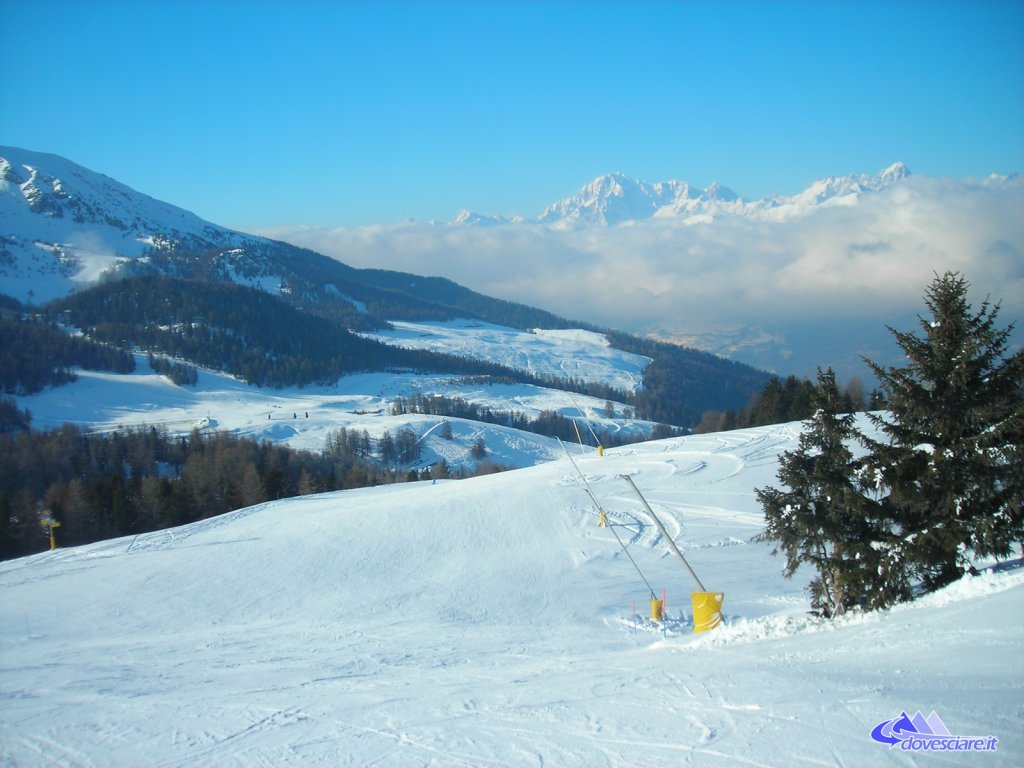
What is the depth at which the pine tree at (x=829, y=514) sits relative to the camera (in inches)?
651

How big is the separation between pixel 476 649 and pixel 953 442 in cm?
1361

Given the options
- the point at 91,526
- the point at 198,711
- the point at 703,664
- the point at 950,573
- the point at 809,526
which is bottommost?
the point at 91,526

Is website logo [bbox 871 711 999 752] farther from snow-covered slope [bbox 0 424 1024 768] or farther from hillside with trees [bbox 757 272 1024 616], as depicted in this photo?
hillside with trees [bbox 757 272 1024 616]

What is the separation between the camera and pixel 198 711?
1376 cm

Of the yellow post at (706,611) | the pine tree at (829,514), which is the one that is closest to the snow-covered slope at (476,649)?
the yellow post at (706,611)

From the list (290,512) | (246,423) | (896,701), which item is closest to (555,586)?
(896,701)

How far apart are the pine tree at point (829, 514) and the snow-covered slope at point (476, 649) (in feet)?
4.04

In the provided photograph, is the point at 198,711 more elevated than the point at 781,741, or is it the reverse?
the point at 781,741

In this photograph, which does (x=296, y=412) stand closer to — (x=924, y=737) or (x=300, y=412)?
(x=300, y=412)

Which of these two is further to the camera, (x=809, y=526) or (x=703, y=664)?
(x=809, y=526)

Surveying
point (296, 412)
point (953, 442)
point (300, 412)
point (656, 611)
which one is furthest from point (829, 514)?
point (296, 412)

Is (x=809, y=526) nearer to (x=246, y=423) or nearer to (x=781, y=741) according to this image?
(x=781, y=741)

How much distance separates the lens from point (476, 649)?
19891mm

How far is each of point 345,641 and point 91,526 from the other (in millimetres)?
47942
